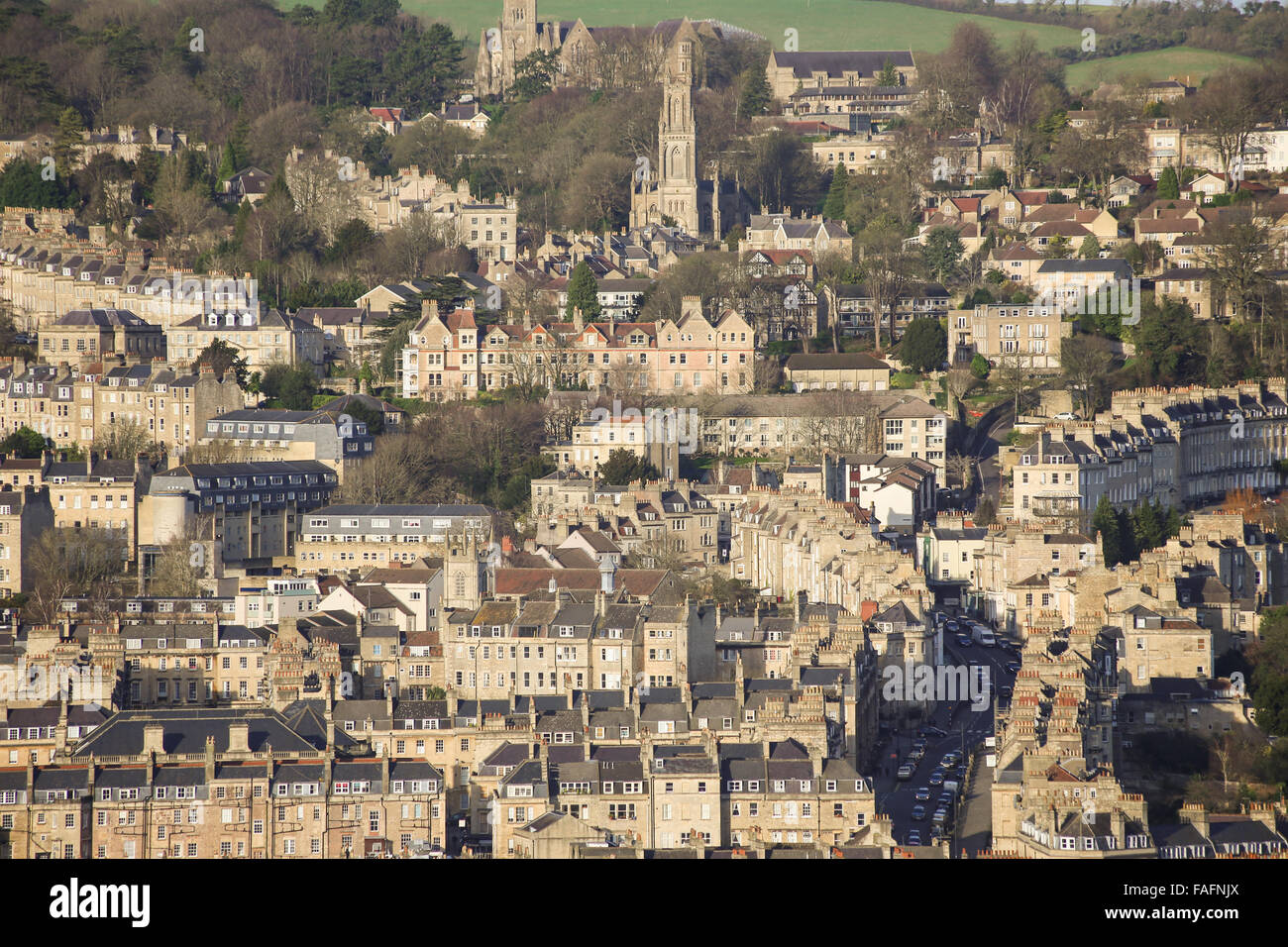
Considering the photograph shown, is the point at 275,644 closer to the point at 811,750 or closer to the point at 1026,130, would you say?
the point at 811,750

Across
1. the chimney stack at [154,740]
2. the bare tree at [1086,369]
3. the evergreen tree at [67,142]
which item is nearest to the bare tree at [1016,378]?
the bare tree at [1086,369]

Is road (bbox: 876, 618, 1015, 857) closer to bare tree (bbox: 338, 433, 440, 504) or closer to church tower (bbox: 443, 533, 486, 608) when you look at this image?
church tower (bbox: 443, 533, 486, 608)

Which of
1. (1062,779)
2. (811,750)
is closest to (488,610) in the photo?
(811,750)

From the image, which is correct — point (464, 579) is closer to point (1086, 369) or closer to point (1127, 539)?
point (1127, 539)

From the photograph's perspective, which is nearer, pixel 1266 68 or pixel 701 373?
pixel 701 373

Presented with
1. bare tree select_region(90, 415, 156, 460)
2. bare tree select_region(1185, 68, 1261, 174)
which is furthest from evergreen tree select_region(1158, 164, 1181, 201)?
bare tree select_region(90, 415, 156, 460)

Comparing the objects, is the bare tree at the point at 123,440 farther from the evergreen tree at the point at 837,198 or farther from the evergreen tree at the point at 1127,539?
the evergreen tree at the point at 837,198
